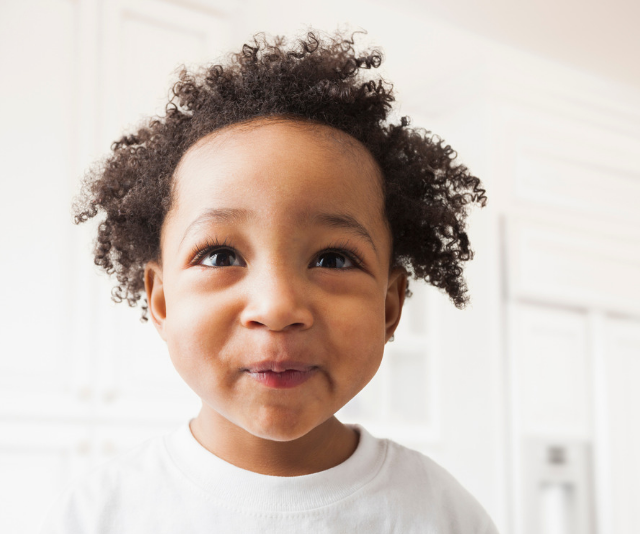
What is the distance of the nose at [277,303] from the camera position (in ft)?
1.87

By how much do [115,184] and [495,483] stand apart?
6.62 ft

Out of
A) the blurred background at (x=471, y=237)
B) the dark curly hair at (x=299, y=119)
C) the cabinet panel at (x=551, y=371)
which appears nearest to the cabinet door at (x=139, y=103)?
the blurred background at (x=471, y=237)

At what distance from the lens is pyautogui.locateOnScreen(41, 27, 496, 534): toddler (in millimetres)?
598

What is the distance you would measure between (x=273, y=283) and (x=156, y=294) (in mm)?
197

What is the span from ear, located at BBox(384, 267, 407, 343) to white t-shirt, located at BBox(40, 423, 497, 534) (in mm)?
129

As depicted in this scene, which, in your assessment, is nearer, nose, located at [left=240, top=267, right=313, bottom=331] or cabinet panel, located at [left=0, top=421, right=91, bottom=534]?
nose, located at [left=240, top=267, right=313, bottom=331]

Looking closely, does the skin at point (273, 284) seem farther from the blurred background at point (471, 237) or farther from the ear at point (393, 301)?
the blurred background at point (471, 237)

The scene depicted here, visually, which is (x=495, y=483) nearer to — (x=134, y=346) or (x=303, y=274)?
(x=134, y=346)

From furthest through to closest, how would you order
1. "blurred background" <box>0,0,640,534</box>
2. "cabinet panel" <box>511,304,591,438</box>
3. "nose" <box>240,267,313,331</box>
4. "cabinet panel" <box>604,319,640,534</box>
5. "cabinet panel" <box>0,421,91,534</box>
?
1. "cabinet panel" <box>604,319,640,534</box>
2. "cabinet panel" <box>511,304,591,438</box>
3. "blurred background" <box>0,0,640,534</box>
4. "cabinet panel" <box>0,421,91,534</box>
5. "nose" <box>240,267,313,331</box>

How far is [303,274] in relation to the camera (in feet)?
2.00

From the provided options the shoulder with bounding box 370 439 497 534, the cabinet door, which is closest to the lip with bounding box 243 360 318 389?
the shoulder with bounding box 370 439 497 534

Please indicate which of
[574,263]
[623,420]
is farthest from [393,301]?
[623,420]

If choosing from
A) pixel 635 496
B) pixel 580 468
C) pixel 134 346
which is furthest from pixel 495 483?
pixel 134 346

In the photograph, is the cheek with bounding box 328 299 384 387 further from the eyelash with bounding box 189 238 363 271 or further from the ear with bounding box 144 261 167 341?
the ear with bounding box 144 261 167 341
